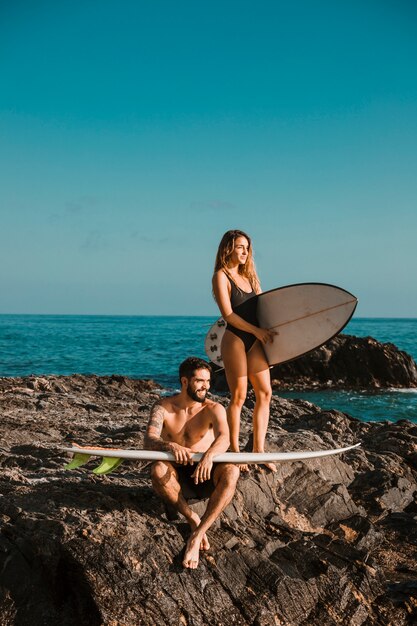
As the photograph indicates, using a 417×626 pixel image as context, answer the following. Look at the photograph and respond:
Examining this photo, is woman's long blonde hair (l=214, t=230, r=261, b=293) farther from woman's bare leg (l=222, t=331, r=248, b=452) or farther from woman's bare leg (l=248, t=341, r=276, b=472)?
woman's bare leg (l=248, t=341, r=276, b=472)

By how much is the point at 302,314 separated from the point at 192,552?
3120mm

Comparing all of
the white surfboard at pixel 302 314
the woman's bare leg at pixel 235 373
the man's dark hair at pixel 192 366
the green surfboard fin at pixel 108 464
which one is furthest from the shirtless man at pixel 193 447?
the white surfboard at pixel 302 314

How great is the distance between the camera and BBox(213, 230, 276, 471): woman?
21.2 feet

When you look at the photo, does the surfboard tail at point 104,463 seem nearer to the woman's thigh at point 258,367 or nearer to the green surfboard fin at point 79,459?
the green surfboard fin at point 79,459

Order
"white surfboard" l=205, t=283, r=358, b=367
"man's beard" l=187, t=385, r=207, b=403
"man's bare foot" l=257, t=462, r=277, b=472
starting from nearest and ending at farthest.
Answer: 1. "man's beard" l=187, t=385, r=207, b=403
2. "man's bare foot" l=257, t=462, r=277, b=472
3. "white surfboard" l=205, t=283, r=358, b=367

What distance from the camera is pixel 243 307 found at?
666 centimetres

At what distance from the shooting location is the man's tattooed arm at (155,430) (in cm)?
536

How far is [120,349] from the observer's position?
165 feet

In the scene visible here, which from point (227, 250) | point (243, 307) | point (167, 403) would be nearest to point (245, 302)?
point (243, 307)

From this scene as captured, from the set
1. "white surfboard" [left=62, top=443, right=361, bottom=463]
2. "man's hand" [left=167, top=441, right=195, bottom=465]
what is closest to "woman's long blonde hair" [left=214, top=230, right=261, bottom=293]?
"white surfboard" [left=62, top=443, right=361, bottom=463]

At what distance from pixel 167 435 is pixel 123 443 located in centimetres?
322

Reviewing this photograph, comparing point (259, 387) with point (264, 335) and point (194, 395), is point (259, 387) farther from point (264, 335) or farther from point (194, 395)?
point (194, 395)

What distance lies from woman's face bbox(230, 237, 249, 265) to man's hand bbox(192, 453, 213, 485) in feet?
6.96

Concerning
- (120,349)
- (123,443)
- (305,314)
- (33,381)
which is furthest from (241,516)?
(120,349)
